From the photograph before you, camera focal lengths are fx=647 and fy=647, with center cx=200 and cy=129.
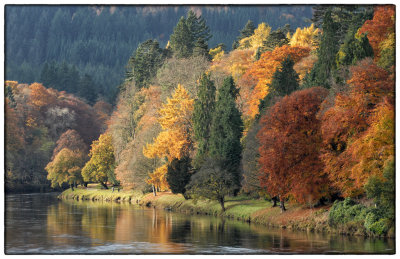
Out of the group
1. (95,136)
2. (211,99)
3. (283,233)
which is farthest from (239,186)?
(95,136)

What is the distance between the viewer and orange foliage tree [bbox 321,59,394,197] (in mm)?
42625

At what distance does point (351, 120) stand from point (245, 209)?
18226 millimetres

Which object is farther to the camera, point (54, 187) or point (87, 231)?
point (54, 187)

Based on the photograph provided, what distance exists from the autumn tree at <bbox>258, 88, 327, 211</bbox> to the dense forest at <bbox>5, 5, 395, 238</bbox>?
0.28 feet

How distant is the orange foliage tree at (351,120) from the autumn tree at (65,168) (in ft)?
231

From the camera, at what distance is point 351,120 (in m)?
44.2

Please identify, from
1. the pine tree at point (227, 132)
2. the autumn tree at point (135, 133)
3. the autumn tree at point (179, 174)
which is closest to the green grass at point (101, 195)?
the autumn tree at point (135, 133)

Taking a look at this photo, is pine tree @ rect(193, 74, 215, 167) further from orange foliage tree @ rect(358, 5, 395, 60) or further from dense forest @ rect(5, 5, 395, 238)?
orange foliage tree @ rect(358, 5, 395, 60)

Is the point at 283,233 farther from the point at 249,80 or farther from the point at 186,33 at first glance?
the point at 186,33

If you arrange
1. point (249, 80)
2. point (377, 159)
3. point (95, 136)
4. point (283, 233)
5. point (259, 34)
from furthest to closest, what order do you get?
point (95, 136) → point (259, 34) → point (249, 80) → point (283, 233) → point (377, 159)

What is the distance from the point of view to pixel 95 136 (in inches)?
5064

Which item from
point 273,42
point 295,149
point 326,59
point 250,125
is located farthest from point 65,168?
point 295,149

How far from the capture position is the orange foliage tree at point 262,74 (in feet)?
261

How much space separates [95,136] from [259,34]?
3855cm
